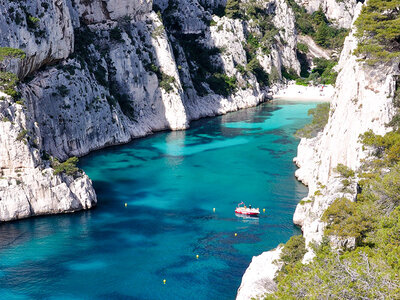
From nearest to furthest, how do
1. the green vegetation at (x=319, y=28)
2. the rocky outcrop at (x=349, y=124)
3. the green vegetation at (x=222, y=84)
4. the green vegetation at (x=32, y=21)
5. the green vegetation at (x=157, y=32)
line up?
the rocky outcrop at (x=349, y=124) → the green vegetation at (x=32, y=21) → the green vegetation at (x=157, y=32) → the green vegetation at (x=222, y=84) → the green vegetation at (x=319, y=28)

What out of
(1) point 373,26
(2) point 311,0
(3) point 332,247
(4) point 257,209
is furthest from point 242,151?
(2) point 311,0

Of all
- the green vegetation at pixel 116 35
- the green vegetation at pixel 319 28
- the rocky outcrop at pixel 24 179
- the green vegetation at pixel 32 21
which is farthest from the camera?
the green vegetation at pixel 319 28

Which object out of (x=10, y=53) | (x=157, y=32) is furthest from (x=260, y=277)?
(x=157, y=32)

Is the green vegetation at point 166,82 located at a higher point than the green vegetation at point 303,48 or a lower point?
lower

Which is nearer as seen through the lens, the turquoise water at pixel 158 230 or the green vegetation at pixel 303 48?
the turquoise water at pixel 158 230

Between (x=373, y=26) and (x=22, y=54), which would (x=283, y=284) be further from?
(x=22, y=54)

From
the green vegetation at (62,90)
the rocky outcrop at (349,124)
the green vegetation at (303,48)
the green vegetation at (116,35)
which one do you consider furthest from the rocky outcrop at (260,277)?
the green vegetation at (303,48)

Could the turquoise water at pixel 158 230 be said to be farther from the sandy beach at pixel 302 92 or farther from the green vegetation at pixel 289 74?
the green vegetation at pixel 289 74
